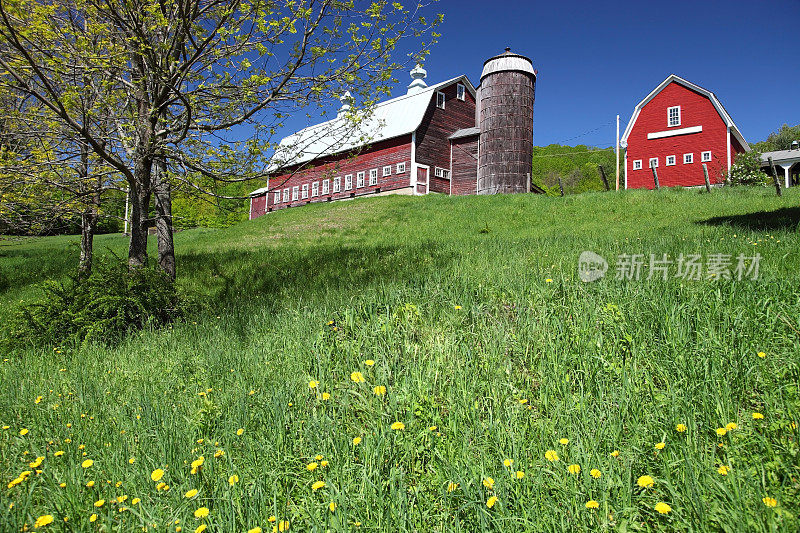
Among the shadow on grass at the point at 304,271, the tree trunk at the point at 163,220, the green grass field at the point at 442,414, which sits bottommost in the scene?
the green grass field at the point at 442,414

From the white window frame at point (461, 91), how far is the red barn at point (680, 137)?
13.1m

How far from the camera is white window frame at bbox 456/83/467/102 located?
2939cm

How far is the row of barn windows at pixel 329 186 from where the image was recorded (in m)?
28.9

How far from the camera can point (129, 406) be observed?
3.04m

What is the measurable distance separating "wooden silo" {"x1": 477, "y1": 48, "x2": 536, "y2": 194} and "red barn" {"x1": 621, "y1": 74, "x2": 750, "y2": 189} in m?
9.61

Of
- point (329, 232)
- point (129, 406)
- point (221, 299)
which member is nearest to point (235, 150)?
point (221, 299)

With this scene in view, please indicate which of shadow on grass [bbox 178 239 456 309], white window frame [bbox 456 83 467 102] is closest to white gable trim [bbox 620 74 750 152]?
white window frame [bbox 456 83 467 102]

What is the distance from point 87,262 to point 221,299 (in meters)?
3.76

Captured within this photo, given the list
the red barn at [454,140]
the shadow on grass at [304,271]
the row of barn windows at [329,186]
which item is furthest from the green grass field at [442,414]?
the row of barn windows at [329,186]

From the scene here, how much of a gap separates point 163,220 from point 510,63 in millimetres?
23145

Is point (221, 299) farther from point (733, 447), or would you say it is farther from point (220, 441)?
point (733, 447)

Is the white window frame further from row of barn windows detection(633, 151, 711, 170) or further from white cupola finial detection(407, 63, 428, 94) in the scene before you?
row of barn windows detection(633, 151, 711, 170)

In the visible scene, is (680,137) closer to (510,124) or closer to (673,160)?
(673,160)

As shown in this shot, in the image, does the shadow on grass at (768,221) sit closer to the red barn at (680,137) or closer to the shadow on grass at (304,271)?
the shadow on grass at (304,271)
